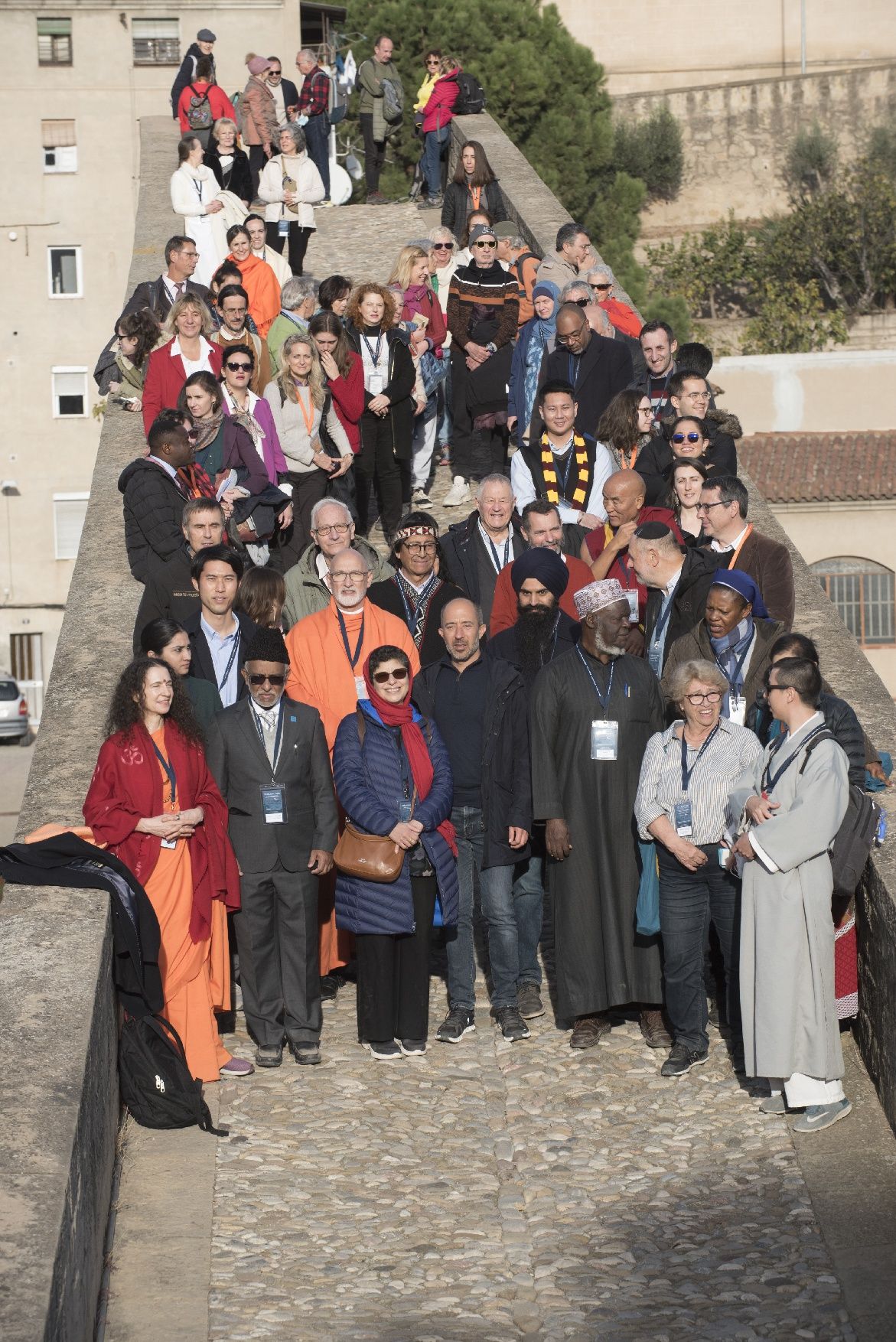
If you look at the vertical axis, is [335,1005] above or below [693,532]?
below

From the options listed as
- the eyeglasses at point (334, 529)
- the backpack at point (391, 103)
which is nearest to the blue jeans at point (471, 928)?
the eyeglasses at point (334, 529)

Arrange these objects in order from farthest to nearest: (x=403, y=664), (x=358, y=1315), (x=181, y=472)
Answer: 1. (x=181, y=472)
2. (x=403, y=664)
3. (x=358, y=1315)

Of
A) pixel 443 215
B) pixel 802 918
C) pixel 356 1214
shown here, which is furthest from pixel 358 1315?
pixel 443 215

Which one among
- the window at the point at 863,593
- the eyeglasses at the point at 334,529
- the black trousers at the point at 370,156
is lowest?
the window at the point at 863,593

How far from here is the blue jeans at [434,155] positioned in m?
21.6

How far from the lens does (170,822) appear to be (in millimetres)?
7668

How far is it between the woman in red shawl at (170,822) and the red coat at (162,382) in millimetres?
4512

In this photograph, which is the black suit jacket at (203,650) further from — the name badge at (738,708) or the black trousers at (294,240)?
the black trousers at (294,240)

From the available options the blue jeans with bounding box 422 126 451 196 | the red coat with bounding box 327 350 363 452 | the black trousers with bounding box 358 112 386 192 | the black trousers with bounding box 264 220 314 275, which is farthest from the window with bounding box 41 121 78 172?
the red coat with bounding box 327 350 363 452

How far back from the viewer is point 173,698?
7832 millimetres

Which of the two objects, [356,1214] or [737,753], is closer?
[356,1214]

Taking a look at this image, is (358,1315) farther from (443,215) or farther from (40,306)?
(40,306)

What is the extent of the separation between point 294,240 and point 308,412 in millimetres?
6959

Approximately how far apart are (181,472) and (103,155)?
39.1 meters
